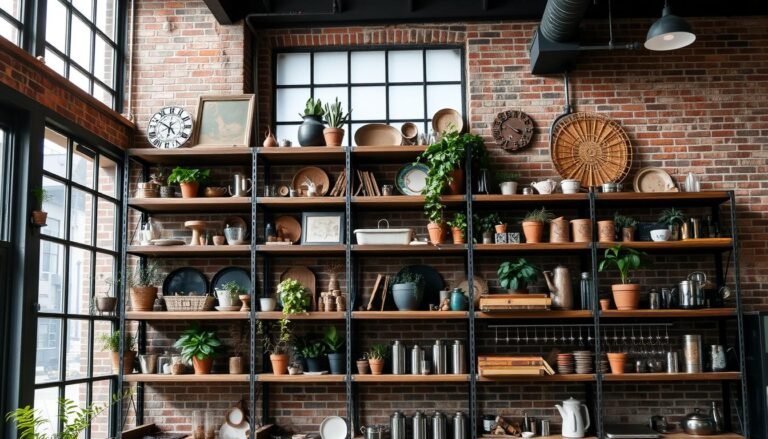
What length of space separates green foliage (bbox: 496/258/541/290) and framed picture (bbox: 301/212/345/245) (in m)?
1.37

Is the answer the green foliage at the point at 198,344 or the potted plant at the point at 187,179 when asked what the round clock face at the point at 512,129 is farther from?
the green foliage at the point at 198,344

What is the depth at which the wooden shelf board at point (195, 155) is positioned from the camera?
21.7 feet

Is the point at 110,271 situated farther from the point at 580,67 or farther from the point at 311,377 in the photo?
the point at 580,67

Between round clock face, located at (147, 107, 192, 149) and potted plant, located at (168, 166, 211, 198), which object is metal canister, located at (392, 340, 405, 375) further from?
round clock face, located at (147, 107, 192, 149)

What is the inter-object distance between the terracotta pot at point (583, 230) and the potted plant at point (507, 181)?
552 millimetres

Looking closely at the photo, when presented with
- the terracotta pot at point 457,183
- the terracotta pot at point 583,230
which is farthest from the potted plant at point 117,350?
the terracotta pot at point 583,230

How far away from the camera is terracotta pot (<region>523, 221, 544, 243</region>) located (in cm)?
646

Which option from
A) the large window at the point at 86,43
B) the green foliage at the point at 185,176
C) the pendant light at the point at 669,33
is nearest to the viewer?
the pendant light at the point at 669,33

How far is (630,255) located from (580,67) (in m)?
1.79

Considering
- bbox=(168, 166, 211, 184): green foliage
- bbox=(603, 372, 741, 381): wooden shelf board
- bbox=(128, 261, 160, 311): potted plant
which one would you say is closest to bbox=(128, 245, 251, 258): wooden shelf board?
bbox=(128, 261, 160, 311): potted plant

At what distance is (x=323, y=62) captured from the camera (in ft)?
23.9

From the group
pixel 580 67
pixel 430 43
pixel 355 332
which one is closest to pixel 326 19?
pixel 430 43

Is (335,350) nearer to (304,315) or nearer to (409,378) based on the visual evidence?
(304,315)

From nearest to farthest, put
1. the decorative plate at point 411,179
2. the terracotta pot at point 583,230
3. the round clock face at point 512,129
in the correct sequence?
1. the terracotta pot at point 583,230
2. the decorative plate at point 411,179
3. the round clock face at point 512,129
